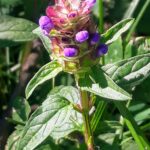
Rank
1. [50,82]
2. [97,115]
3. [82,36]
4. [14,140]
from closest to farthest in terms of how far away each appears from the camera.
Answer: [82,36] < [97,115] < [14,140] < [50,82]

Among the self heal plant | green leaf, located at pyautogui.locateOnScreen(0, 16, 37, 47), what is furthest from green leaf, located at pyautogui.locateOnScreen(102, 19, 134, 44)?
green leaf, located at pyautogui.locateOnScreen(0, 16, 37, 47)

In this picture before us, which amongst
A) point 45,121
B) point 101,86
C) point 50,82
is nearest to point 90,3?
point 101,86

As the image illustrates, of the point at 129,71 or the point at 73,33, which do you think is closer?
the point at 73,33

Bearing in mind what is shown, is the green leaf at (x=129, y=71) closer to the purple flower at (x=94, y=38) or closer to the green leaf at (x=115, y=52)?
the purple flower at (x=94, y=38)

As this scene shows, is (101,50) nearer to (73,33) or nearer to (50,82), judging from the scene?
(73,33)

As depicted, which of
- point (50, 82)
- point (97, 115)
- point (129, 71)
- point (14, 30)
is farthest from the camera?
point (50, 82)

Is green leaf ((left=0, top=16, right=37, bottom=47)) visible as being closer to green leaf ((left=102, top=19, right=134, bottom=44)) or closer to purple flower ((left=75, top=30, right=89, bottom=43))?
green leaf ((left=102, top=19, right=134, bottom=44))

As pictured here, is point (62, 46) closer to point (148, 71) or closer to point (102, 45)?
point (102, 45)

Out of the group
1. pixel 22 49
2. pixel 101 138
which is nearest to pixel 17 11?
pixel 22 49

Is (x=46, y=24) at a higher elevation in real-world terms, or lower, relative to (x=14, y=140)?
higher
